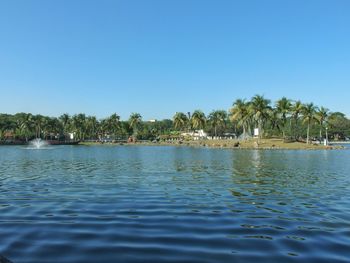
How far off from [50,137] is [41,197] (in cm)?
18779

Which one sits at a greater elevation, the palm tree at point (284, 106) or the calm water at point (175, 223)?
the palm tree at point (284, 106)

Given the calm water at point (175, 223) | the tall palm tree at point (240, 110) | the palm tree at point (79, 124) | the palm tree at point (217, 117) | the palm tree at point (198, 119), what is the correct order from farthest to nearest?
the palm tree at point (79, 124) < the palm tree at point (217, 117) < the palm tree at point (198, 119) < the tall palm tree at point (240, 110) < the calm water at point (175, 223)

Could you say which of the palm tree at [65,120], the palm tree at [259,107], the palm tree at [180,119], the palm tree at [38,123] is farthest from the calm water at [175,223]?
the palm tree at [65,120]

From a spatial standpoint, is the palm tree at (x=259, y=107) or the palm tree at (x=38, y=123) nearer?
the palm tree at (x=259, y=107)

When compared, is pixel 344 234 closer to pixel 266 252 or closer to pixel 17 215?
Result: pixel 266 252

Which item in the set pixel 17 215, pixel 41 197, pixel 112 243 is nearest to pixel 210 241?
pixel 112 243

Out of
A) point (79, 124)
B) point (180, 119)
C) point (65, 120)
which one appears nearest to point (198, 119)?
point (180, 119)

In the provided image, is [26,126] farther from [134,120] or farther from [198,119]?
[198,119]

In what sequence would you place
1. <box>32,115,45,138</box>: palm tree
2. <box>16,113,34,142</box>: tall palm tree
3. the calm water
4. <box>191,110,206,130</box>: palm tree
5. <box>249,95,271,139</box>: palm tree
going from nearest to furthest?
the calm water < <box>249,95,271,139</box>: palm tree < <box>191,110,206,130</box>: palm tree < <box>16,113,34,142</box>: tall palm tree < <box>32,115,45,138</box>: palm tree

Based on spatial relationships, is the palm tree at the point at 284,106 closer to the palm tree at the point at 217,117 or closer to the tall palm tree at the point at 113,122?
the palm tree at the point at 217,117

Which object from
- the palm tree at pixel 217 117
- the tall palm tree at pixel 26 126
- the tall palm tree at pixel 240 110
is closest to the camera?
the tall palm tree at pixel 240 110

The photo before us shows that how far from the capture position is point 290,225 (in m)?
12.9

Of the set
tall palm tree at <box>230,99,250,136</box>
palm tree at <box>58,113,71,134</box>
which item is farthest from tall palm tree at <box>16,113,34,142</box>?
tall palm tree at <box>230,99,250,136</box>

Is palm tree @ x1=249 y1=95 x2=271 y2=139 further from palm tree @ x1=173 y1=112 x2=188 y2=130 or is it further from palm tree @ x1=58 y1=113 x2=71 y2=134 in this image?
palm tree @ x1=58 y1=113 x2=71 y2=134
